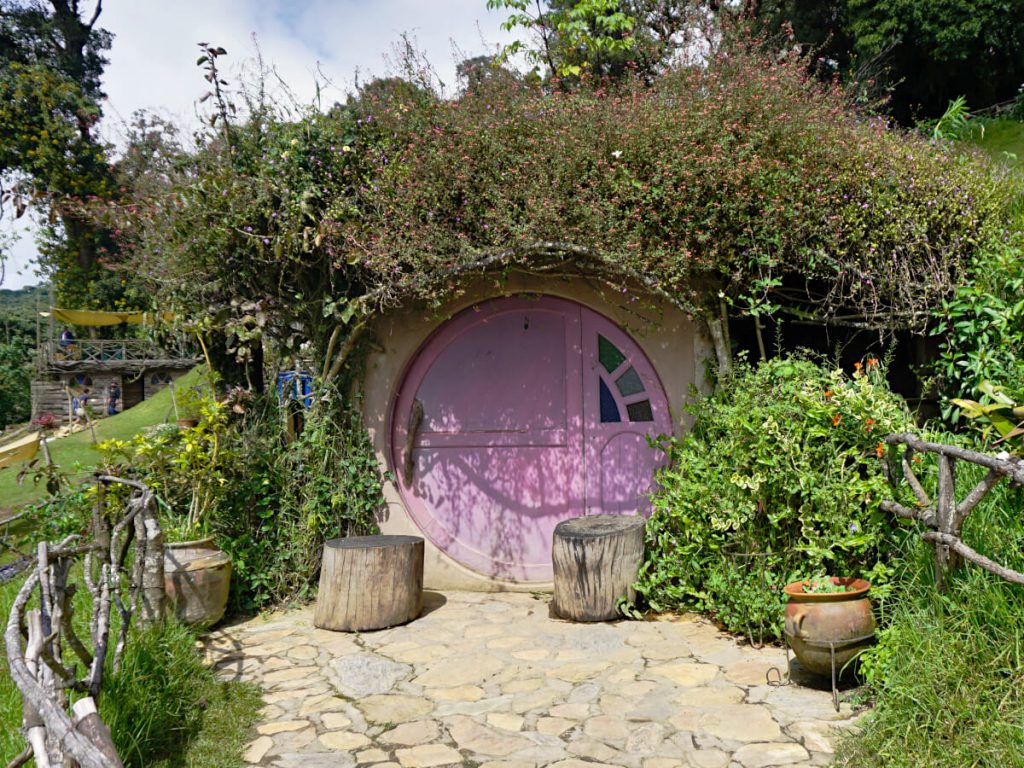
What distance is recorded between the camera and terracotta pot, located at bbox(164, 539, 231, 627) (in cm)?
502

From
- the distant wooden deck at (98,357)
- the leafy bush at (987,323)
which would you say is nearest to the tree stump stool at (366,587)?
the leafy bush at (987,323)

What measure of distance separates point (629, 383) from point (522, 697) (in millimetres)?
2824

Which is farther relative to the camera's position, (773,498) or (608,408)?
(608,408)

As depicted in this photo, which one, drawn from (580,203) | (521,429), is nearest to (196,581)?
(521,429)

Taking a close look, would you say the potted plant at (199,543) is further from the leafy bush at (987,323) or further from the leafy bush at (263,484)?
the leafy bush at (987,323)

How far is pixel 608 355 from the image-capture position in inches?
240

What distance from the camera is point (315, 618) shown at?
531 cm

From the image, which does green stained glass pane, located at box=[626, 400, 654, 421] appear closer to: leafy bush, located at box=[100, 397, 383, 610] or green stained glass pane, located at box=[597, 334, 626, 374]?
green stained glass pane, located at box=[597, 334, 626, 374]

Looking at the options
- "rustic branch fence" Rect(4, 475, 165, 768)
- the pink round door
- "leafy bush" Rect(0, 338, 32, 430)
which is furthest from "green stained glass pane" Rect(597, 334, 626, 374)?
"leafy bush" Rect(0, 338, 32, 430)

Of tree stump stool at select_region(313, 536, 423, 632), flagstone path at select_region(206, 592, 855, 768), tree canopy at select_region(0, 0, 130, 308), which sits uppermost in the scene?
tree canopy at select_region(0, 0, 130, 308)

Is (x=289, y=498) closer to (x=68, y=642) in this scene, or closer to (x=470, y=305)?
(x=470, y=305)

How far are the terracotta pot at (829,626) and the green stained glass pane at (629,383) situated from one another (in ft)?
8.50

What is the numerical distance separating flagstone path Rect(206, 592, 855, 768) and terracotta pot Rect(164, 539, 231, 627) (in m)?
0.19

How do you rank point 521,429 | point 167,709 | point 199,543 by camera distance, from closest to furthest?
point 167,709 → point 199,543 → point 521,429
